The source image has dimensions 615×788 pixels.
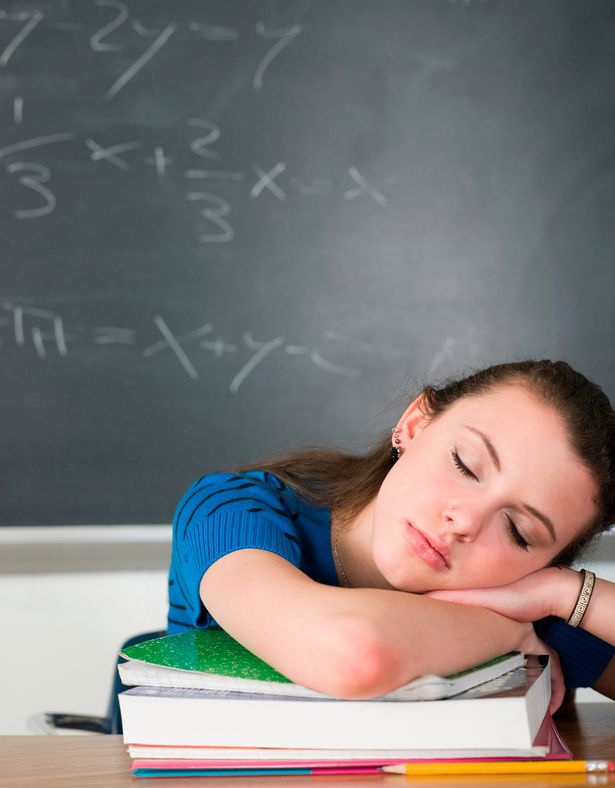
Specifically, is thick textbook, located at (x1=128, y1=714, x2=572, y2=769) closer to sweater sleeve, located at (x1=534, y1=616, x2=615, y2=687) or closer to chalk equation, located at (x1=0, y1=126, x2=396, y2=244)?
sweater sleeve, located at (x1=534, y1=616, x2=615, y2=687)

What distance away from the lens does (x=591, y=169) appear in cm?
219

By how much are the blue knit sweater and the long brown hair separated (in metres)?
0.05

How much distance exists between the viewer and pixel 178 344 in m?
2.15

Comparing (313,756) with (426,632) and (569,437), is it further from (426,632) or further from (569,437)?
(569,437)

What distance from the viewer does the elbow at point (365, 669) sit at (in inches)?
27.7

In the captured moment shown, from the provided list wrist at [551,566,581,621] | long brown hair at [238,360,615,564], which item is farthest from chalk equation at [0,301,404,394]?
wrist at [551,566,581,621]

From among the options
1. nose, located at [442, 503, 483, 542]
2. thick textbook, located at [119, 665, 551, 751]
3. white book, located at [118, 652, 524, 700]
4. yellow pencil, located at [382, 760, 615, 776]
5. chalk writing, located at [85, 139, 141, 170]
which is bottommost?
yellow pencil, located at [382, 760, 615, 776]

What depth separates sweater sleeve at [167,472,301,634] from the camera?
99 centimetres

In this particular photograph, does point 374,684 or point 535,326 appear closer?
point 374,684

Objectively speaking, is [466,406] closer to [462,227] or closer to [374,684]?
[374,684]

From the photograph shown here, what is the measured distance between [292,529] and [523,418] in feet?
1.00

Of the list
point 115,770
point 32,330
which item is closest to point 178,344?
point 32,330

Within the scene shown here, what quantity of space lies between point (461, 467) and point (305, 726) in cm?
39

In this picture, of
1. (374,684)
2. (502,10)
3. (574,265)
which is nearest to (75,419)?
(574,265)
